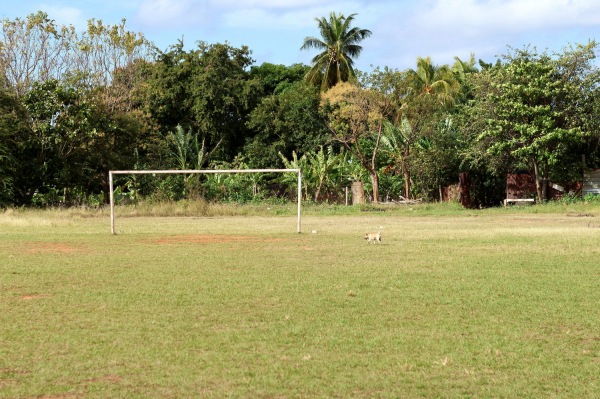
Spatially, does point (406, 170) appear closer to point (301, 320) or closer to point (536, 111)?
point (536, 111)

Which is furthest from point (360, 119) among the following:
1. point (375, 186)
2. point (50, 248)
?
point (50, 248)

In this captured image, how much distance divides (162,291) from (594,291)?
6069 mm

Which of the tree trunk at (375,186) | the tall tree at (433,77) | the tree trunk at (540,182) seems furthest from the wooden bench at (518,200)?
the tall tree at (433,77)

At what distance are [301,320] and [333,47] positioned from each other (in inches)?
1866

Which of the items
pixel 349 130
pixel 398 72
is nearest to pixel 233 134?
pixel 349 130

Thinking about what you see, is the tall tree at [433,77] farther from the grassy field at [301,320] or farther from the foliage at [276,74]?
the grassy field at [301,320]

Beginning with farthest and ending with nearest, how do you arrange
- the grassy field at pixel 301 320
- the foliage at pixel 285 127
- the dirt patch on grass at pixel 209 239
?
the foliage at pixel 285 127 → the dirt patch on grass at pixel 209 239 → the grassy field at pixel 301 320

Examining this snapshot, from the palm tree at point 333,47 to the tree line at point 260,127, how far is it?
22.8 feet

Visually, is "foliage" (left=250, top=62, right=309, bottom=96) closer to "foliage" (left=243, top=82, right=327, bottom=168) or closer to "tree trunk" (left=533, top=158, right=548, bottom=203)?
"foliage" (left=243, top=82, right=327, bottom=168)

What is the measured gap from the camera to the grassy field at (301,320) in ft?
21.1

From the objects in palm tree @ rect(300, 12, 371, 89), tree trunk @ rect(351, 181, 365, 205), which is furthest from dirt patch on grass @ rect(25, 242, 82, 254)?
palm tree @ rect(300, 12, 371, 89)

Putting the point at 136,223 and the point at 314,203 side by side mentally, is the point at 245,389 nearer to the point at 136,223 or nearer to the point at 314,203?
the point at 136,223

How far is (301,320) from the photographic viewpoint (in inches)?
354

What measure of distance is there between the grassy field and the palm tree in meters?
36.8
